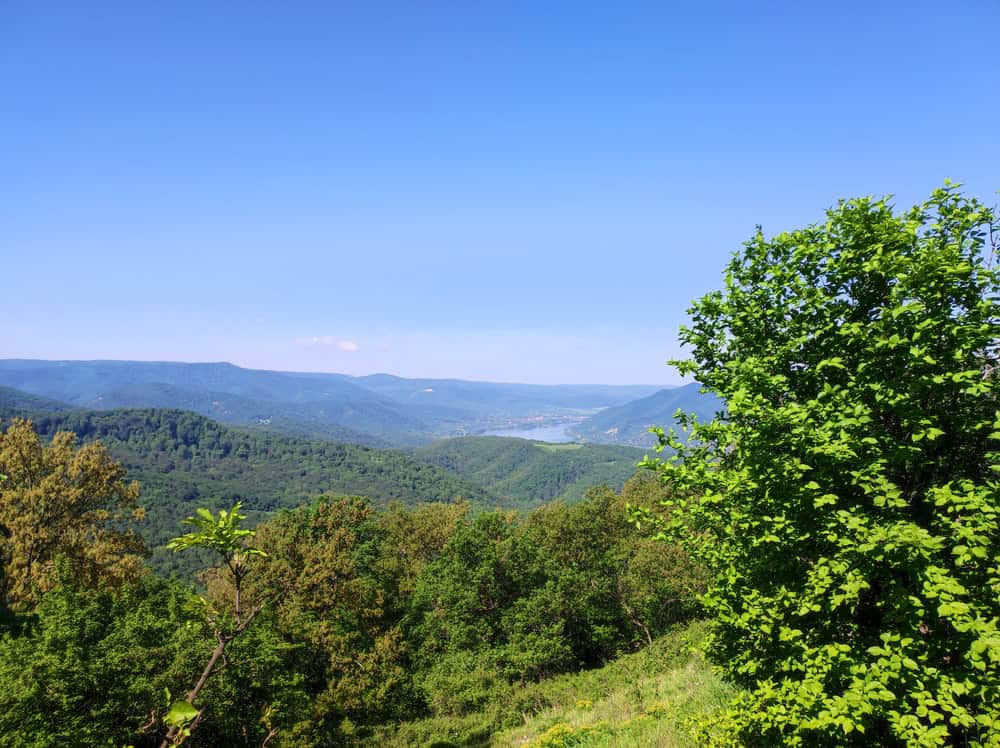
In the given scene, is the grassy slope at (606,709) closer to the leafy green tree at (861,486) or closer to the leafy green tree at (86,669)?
the leafy green tree at (861,486)

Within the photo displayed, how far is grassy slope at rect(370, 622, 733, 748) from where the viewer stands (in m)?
12.2

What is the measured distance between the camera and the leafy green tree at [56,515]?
22.1 m

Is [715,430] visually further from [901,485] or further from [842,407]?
[901,485]

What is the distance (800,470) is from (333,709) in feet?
81.3

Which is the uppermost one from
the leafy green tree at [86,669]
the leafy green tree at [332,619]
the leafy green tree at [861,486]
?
the leafy green tree at [861,486]

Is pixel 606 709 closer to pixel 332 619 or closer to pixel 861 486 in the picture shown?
pixel 861 486

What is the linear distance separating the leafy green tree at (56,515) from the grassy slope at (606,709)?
15260 millimetres

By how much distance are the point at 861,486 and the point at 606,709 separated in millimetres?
13324

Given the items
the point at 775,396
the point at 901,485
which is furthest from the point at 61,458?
the point at 901,485

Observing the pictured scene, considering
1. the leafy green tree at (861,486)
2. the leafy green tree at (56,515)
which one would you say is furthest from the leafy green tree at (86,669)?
the leafy green tree at (861,486)

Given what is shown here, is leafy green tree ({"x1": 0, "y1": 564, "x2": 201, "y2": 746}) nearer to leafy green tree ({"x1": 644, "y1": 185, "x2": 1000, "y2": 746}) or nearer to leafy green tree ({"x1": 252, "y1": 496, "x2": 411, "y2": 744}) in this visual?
leafy green tree ({"x1": 252, "y1": 496, "x2": 411, "y2": 744})

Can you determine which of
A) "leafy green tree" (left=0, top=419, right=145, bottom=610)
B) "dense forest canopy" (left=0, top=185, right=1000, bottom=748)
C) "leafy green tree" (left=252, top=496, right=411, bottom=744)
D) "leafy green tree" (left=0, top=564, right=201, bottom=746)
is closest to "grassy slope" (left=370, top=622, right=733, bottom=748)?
"dense forest canopy" (left=0, top=185, right=1000, bottom=748)

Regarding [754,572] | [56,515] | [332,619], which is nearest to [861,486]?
[754,572]

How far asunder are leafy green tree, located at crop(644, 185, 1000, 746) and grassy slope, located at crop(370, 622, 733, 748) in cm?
263
